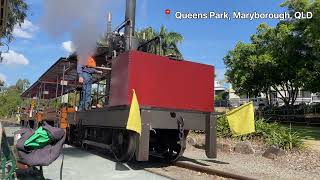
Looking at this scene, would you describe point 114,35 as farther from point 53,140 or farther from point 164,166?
point 53,140

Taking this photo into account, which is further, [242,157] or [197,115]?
[242,157]

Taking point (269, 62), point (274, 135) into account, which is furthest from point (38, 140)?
point (269, 62)

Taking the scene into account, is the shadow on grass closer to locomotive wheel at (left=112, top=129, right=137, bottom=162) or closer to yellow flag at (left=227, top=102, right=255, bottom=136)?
yellow flag at (left=227, top=102, right=255, bottom=136)

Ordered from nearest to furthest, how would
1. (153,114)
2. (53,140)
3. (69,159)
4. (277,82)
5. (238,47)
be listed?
(53,140), (153,114), (69,159), (277,82), (238,47)

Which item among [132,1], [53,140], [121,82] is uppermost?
[132,1]

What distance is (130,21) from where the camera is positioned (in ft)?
37.0

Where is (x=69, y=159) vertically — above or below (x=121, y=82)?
below

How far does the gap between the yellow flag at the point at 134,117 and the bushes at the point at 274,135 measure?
580 centimetres

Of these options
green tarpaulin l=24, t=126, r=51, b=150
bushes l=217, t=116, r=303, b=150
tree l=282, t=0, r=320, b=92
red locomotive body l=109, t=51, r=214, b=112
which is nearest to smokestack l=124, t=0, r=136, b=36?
red locomotive body l=109, t=51, r=214, b=112

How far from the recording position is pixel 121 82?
33.1 ft

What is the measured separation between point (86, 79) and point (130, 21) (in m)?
2.69

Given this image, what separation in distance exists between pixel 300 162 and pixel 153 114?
453 cm

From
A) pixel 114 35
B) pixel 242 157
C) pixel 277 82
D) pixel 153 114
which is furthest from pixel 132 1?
pixel 277 82

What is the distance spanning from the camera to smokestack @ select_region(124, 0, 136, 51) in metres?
11.1
